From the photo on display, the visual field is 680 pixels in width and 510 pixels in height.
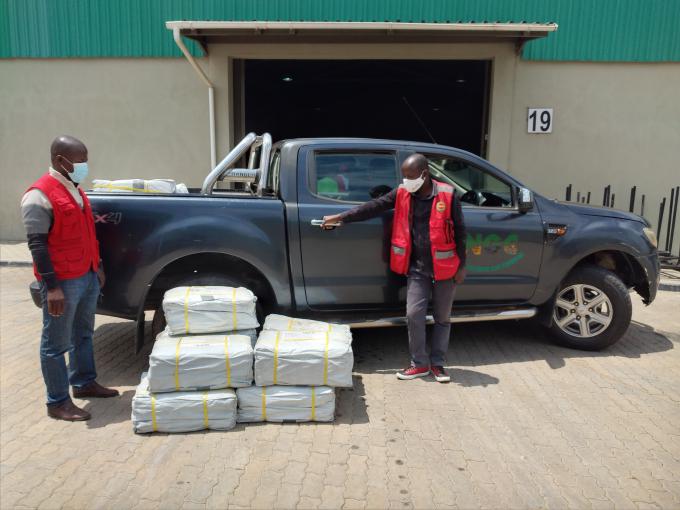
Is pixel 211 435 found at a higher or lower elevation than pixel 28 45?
lower

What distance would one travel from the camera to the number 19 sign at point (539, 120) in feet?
32.0

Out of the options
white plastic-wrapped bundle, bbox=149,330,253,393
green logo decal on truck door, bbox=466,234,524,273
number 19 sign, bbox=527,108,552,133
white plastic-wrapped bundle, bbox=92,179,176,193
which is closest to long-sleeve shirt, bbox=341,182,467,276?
green logo decal on truck door, bbox=466,234,524,273

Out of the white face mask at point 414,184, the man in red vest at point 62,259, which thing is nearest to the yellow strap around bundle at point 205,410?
the man in red vest at point 62,259

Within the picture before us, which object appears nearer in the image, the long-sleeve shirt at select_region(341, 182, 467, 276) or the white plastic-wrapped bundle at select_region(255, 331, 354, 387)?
the white plastic-wrapped bundle at select_region(255, 331, 354, 387)

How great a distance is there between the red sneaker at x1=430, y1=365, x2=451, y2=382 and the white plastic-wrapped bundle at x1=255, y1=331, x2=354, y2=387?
979 mm

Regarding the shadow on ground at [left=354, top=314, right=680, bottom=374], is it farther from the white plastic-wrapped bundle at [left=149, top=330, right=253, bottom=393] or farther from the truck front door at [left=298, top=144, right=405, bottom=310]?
the white plastic-wrapped bundle at [left=149, top=330, right=253, bottom=393]

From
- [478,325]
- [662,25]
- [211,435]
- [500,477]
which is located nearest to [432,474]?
[500,477]

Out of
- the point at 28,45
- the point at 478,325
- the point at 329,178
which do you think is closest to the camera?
the point at 329,178

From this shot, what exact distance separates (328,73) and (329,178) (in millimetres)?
10126

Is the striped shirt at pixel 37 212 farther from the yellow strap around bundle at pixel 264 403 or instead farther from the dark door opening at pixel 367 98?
the dark door opening at pixel 367 98

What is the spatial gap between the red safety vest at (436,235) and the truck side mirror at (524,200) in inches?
33.5

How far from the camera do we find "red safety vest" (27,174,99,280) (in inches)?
136

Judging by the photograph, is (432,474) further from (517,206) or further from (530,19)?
(530,19)

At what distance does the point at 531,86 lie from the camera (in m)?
9.73
